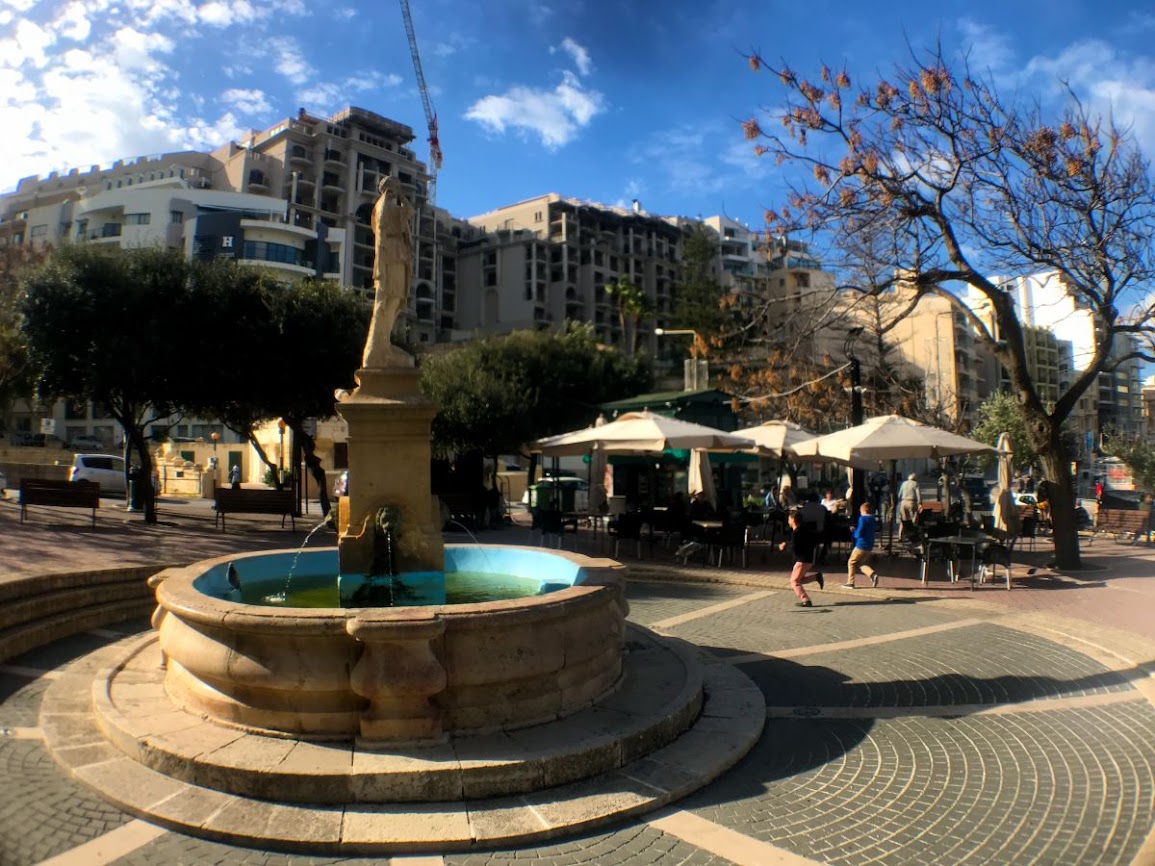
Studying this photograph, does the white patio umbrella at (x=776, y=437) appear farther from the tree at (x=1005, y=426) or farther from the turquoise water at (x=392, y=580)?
the tree at (x=1005, y=426)

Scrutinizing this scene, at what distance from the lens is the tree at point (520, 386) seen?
25.0m

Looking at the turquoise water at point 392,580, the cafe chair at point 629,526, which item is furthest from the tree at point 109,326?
the cafe chair at point 629,526

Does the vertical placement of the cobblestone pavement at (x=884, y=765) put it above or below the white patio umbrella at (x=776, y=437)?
below

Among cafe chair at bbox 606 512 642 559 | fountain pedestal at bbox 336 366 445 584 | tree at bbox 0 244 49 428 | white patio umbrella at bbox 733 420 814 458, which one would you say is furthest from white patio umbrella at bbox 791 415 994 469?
tree at bbox 0 244 49 428

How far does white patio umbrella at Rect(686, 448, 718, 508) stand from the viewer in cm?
1762

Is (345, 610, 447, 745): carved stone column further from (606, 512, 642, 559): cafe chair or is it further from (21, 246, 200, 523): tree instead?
(21, 246, 200, 523): tree

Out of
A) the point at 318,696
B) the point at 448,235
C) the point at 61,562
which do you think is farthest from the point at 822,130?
the point at 448,235

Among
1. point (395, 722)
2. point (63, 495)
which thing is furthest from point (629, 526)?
point (63, 495)

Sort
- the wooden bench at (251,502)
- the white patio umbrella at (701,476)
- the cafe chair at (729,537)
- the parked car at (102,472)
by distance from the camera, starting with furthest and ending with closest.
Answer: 1. the parked car at (102,472)
2. the white patio umbrella at (701,476)
3. the wooden bench at (251,502)
4. the cafe chair at (729,537)

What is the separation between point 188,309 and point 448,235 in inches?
3054

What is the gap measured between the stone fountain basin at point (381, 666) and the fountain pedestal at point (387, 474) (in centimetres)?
181

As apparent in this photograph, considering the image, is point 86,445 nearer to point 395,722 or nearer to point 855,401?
point 855,401

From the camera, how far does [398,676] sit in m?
4.26

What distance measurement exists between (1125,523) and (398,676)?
18761mm
